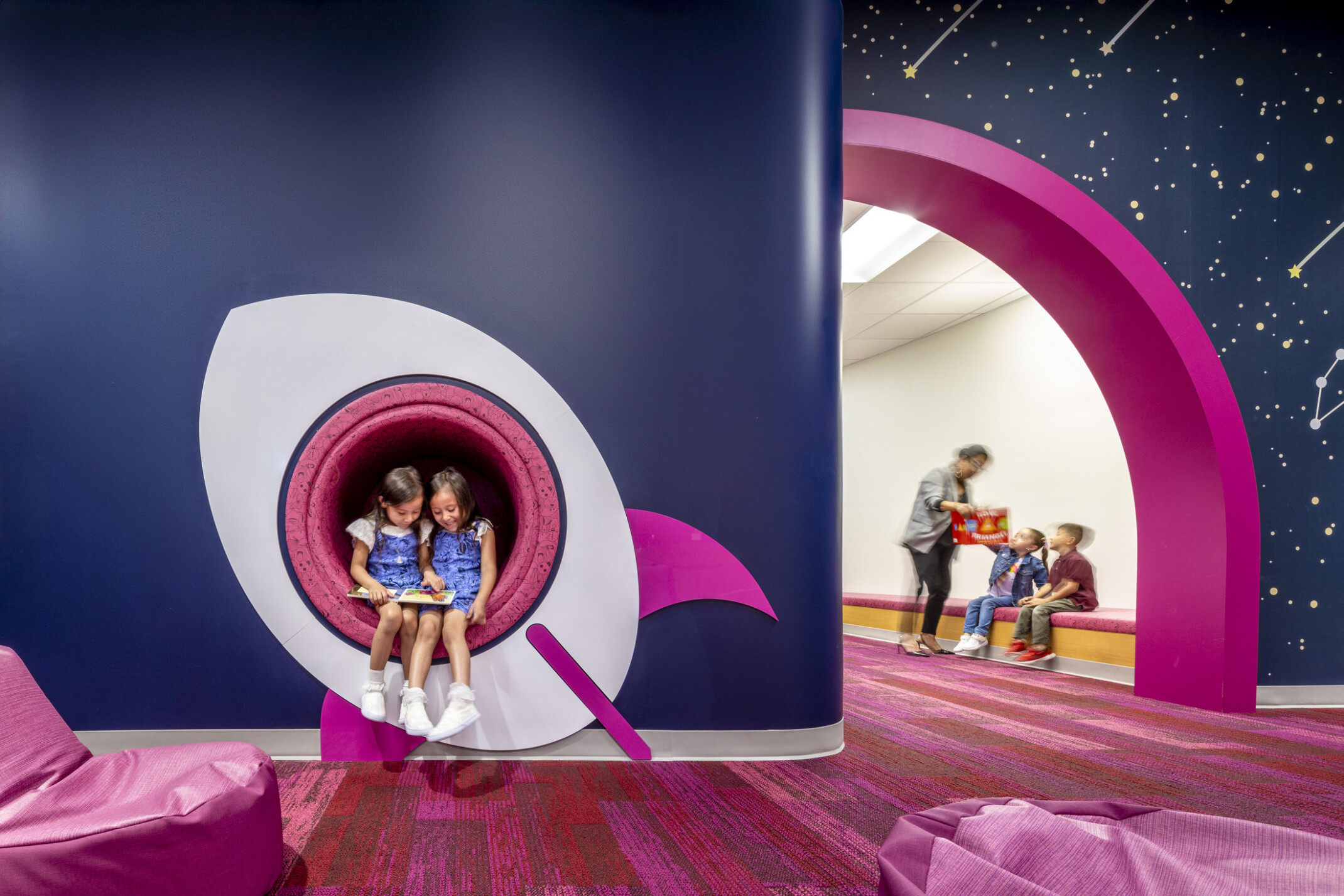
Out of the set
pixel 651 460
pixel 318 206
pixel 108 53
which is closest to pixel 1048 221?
pixel 651 460

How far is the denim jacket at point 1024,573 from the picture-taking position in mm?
6945

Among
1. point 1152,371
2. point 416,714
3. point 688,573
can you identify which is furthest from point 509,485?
point 1152,371

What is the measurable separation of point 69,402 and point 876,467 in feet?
31.9

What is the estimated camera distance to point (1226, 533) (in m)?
4.15

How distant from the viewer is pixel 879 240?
7.14 m

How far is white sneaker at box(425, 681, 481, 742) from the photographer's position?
294 cm

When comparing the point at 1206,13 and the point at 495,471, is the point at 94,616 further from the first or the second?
the point at 1206,13

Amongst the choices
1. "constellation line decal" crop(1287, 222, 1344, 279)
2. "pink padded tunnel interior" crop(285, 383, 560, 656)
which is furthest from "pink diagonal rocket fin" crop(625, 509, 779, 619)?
"constellation line decal" crop(1287, 222, 1344, 279)

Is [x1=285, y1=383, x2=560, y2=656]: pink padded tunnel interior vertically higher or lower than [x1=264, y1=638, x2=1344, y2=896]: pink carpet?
higher

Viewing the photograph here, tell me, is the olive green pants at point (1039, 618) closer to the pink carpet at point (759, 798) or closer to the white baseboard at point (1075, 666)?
the white baseboard at point (1075, 666)

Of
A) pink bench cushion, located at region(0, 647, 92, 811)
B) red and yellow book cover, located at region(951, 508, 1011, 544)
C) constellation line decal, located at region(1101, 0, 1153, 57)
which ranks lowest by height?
pink bench cushion, located at region(0, 647, 92, 811)

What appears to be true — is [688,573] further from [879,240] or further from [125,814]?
[879,240]

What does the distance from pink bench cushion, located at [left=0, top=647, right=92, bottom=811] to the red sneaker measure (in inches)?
238

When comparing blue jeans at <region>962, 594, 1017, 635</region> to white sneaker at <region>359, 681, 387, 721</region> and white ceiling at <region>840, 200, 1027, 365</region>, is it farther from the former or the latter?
white sneaker at <region>359, 681, 387, 721</region>
